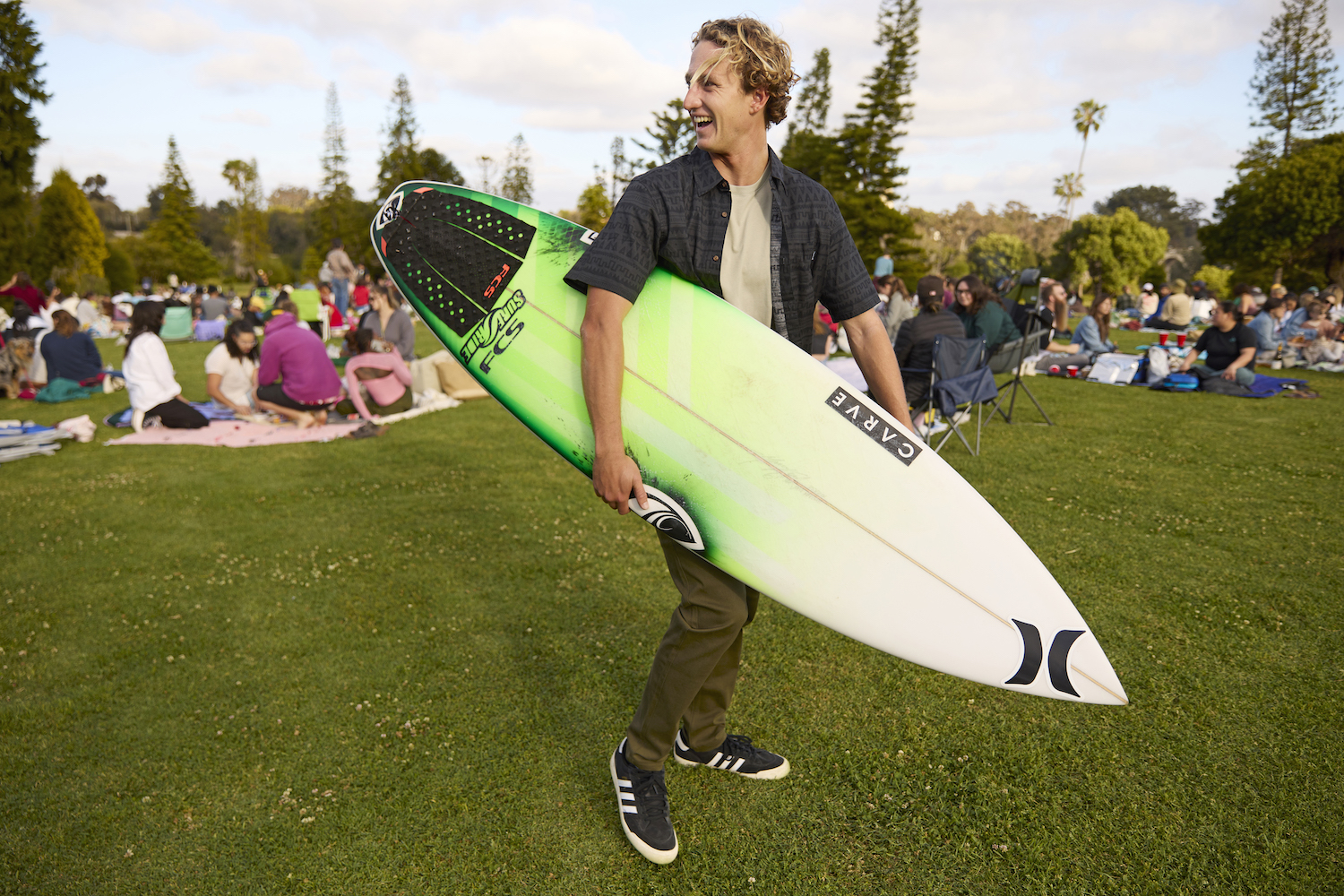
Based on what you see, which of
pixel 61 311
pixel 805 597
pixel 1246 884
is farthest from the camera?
pixel 61 311

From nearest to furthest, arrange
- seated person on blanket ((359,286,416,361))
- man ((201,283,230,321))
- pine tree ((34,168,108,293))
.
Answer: seated person on blanket ((359,286,416,361)), man ((201,283,230,321)), pine tree ((34,168,108,293))

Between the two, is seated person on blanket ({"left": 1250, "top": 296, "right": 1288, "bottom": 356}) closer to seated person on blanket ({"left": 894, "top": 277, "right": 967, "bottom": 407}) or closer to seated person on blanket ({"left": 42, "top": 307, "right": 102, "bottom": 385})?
seated person on blanket ({"left": 894, "top": 277, "right": 967, "bottom": 407})

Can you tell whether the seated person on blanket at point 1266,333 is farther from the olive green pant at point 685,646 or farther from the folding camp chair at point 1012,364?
the olive green pant at point 685,646

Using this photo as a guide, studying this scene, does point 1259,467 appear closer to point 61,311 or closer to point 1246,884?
point 1246,884

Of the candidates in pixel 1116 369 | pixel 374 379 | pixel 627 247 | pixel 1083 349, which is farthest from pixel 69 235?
pixel 627 247

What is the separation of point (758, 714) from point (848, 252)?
5.66ft

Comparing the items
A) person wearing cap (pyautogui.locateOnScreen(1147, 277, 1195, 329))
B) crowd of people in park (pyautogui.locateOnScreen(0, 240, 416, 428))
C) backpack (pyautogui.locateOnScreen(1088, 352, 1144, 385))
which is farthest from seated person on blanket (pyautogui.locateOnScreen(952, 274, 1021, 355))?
person wearing cap (pyautogui.locateOnScreen(1147, 277, 1195, 329))

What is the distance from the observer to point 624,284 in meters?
1.77

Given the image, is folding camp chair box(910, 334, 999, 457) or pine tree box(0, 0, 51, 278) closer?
folding camp chair box(910, 334, 999, 457)

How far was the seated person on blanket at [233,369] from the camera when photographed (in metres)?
8.22

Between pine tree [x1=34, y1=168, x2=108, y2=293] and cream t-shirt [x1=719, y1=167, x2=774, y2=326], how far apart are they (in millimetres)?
34873

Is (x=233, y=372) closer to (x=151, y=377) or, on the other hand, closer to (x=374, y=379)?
(x=151, y=377)

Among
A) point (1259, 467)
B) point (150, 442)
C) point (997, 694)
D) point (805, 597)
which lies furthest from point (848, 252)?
point (150, 442)

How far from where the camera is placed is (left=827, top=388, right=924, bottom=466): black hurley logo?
84.3 inches
